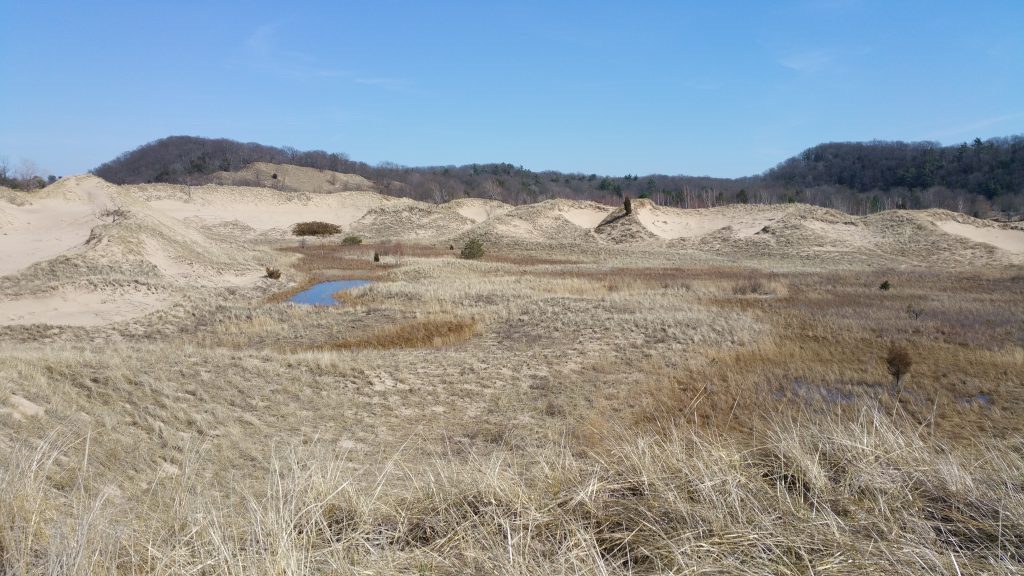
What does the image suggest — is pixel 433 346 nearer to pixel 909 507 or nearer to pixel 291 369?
pixel 291 369

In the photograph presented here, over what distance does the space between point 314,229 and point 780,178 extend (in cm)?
11993

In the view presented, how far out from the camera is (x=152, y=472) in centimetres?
638

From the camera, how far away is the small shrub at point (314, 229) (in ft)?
178

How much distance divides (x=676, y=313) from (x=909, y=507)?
13430mm

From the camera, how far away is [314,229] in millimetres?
54750

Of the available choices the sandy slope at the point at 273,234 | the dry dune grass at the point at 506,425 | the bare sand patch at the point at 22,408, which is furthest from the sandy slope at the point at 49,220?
the bare sand patch at the point at 22,408

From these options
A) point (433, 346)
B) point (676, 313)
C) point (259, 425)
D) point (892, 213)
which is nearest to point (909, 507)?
point (259, 425)

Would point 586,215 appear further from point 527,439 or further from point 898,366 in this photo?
point 527,439

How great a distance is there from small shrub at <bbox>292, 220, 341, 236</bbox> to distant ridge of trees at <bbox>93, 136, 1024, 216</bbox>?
42.9m

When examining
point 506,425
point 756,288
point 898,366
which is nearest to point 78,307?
point 506,425

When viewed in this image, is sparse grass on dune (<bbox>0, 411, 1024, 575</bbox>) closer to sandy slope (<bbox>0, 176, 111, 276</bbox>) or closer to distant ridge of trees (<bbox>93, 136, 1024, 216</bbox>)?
sandy slope (<bbox>0, 176, 111, 276</bbox>)

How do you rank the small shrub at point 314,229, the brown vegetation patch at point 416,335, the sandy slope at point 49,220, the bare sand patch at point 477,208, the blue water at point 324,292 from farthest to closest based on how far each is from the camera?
the bare sand patch at point 477,208 → the small shrub at point 314,229 → the blue water at point 324,292 → the sandy slope at point 49,220 → the brown vegetation patch at point 416,335

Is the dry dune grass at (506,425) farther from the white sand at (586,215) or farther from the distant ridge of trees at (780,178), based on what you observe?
the distant ridge of trees at (780,178)

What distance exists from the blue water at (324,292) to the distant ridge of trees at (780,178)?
52972 mm
